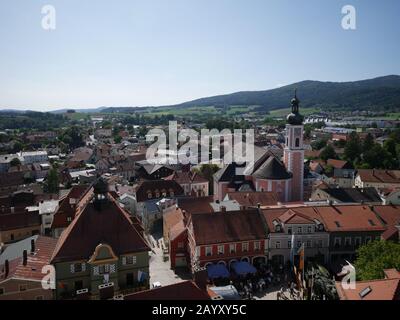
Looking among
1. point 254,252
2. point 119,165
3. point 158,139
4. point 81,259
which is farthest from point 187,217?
point 158,139

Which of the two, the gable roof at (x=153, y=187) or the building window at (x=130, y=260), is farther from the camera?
the gable roof at (x=153, y=187)

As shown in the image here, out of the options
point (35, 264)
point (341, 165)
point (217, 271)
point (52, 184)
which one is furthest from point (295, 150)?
point (52, 184)

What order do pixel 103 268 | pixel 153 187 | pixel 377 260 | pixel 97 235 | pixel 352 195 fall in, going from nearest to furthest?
1. pixel 377 260
2. pixel 103 268
3. pixel 97 235
4. pixel 352 195
5. pixel 153 187

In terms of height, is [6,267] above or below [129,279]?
above

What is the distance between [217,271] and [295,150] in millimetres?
26134

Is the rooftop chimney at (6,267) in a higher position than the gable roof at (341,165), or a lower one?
lower

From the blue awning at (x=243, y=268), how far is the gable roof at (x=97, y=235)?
902 centimetres

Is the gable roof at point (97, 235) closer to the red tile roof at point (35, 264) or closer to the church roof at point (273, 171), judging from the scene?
the red tile roof at point (35, 264)

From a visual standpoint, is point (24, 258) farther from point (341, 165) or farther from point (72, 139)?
point (72, 139)

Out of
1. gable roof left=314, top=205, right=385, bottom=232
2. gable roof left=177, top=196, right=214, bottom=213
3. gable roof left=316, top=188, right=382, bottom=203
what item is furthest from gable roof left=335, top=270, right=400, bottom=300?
gable roof left=316, top=188, right=382, bottom=203

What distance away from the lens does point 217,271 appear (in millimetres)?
31188

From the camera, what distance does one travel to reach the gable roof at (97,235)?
25.6 m

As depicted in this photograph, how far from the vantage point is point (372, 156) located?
281ft

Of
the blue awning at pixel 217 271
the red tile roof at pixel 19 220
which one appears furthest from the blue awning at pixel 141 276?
the red tile roof at pixel 19 220
